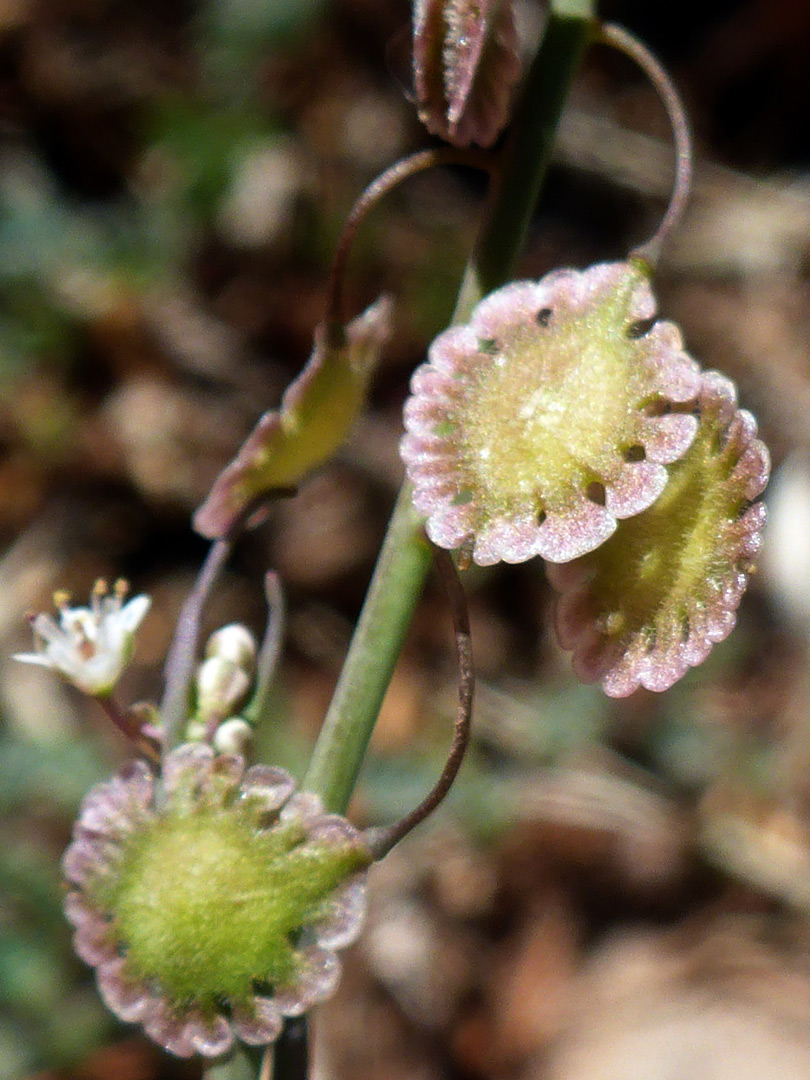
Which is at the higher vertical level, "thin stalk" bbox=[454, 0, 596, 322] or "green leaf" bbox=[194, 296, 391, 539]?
"thin stalk" bbox=[454, 0, 596, 322]

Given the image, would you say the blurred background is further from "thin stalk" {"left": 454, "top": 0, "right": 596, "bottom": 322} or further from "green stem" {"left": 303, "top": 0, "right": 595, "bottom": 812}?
"thin stalk" {"left": 454, "top": 0, "right": 596, "bottom": 322}

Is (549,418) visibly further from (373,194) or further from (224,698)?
(224,698)

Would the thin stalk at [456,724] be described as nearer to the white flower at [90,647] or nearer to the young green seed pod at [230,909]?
the young green seed pod at [230,909]

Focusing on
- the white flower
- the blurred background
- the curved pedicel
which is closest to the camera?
the curved pedicel

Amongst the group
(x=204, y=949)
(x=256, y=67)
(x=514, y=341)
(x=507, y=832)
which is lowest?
(x=507, y=832)

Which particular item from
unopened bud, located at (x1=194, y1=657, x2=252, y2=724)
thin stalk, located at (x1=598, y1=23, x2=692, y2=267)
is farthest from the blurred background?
thin stalk, located at (x1=598, y1=23, x2=692, y2=267)

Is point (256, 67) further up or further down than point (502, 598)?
further up

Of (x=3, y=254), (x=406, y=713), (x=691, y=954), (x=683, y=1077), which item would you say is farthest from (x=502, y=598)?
(x=3, y=254)

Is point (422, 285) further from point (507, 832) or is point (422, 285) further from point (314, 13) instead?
point (507, 832)
